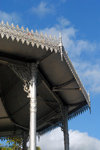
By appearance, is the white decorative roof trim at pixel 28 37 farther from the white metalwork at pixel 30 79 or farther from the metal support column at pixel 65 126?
the metal support column at pixel 65 126

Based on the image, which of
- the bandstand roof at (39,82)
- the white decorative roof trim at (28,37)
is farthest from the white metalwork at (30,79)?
the white decorative roof trim at (28,37)

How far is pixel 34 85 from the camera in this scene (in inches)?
624

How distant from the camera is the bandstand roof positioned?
15055mm

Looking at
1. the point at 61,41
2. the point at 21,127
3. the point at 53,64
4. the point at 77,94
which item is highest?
the point at 61,41

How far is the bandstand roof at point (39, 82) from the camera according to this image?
15055mm

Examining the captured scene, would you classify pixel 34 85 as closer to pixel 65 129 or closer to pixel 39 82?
pixel 39 82

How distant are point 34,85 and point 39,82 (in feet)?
5.56

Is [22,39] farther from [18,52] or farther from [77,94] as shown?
[77,94]

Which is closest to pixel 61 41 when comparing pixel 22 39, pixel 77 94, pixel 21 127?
pixel 22 39

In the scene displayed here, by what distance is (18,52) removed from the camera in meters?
15.9

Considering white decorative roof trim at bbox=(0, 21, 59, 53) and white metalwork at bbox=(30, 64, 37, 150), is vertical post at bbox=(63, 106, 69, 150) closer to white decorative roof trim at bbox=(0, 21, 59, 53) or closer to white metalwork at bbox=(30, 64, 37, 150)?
white metalwork at bbox=(30, 64, 37, 150)

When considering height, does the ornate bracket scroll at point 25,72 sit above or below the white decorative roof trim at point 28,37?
below

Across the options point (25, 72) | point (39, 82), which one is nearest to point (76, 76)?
point (39, 82)

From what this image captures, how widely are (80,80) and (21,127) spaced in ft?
34.1
